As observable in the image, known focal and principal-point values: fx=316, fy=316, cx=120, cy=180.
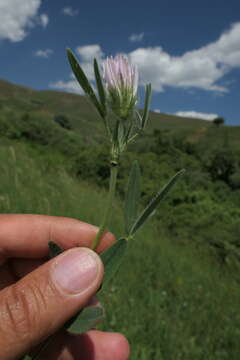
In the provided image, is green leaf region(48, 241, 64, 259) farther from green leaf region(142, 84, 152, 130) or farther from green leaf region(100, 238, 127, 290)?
green leaf region(142, 84, 152, 130)

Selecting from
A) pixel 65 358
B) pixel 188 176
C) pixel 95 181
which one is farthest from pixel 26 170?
pixel 188 176

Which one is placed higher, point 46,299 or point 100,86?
point 100,86

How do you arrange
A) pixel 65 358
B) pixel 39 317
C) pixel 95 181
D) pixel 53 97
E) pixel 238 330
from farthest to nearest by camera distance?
1. pixel 53 97
2. pixel 95 181
3. pixel 238 330
4. pixel 65 358
5. pixel 39 317

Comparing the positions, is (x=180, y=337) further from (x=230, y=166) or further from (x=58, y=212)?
(x=230, y=166)

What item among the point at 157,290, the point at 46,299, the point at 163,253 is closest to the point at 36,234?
the point at 46,299

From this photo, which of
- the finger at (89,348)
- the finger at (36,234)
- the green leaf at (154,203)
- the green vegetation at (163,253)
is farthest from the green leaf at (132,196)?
the finger at (89,348)

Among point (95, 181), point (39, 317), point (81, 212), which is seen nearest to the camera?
point (39, 317)

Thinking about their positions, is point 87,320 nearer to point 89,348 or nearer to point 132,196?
point 132,196
